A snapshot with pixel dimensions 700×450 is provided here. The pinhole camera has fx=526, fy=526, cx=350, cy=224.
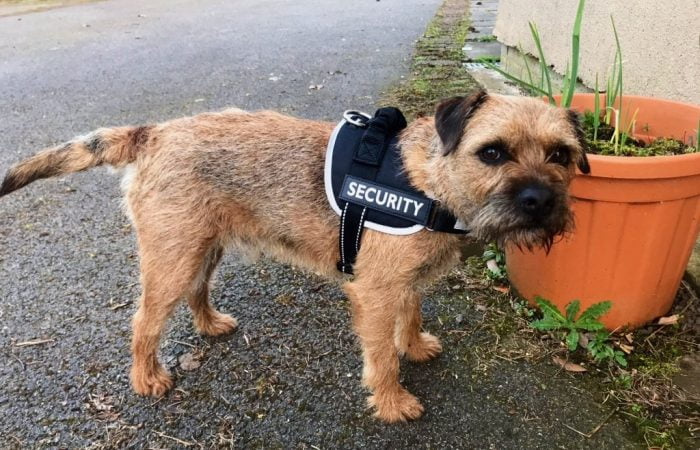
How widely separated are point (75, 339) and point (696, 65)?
14.4 ft

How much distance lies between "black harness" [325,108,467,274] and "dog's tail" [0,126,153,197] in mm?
1074

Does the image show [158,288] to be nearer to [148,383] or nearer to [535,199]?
[148,383]

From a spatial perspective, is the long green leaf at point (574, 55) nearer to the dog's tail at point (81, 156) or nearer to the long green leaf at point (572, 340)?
the long green leaf at point (572, 340)

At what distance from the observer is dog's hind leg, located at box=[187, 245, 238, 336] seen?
10.5ft

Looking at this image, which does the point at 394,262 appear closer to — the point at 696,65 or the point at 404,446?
the point at 404,446

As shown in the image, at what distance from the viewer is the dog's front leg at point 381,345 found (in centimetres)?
257

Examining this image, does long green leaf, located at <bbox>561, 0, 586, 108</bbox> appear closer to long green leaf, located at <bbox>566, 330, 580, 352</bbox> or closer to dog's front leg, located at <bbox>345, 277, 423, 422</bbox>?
long green leaf, located at <bbox>566, 330, 580, 352</bbox>

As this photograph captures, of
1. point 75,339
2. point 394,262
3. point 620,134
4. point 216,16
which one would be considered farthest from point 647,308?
point 216,16

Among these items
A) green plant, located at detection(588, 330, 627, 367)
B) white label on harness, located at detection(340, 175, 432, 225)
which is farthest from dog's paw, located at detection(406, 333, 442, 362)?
white label on harness, located at detection(340, 175, 432, 225)

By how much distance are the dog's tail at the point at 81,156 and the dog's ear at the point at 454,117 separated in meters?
1.55

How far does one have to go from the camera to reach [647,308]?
301 centimetres

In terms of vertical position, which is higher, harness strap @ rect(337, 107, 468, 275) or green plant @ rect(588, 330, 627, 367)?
harness strap @ rect(337, 107, 468, 275)

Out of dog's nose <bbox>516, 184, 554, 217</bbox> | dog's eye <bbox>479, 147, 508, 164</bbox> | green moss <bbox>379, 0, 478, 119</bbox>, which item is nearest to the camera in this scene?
dog's nose <bbox>516, 184, 554, 217</bbox>

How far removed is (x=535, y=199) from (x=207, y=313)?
2.09m
